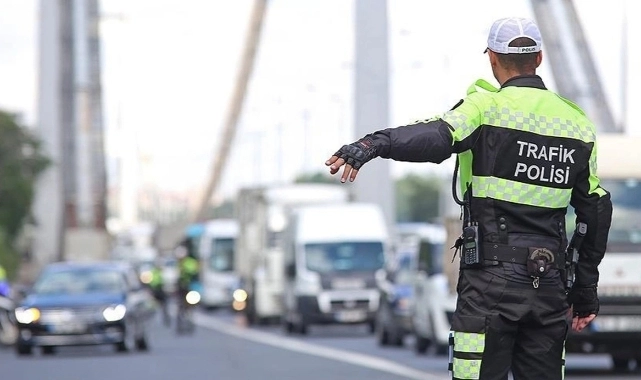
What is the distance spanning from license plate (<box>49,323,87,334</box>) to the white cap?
19.8 m

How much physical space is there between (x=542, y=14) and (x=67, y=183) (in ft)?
134

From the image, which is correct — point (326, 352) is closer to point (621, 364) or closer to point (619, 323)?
point (621, 364)

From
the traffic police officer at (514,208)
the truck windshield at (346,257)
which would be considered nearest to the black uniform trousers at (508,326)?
the traffic police officer at (514,208)

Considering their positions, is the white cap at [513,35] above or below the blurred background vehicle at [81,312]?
above

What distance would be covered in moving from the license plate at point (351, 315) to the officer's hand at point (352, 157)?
96.5 feet

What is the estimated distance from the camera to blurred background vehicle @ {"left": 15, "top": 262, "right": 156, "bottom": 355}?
26.2m

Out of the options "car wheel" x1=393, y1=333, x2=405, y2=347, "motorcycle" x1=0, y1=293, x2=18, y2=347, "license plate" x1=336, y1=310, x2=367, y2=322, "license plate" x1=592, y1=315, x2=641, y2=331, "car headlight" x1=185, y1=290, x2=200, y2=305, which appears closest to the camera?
"license plate" x1=592, y1=315, x2=641, y2=331

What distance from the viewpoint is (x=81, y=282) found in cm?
2744

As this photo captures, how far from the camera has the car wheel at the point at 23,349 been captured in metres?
26.9

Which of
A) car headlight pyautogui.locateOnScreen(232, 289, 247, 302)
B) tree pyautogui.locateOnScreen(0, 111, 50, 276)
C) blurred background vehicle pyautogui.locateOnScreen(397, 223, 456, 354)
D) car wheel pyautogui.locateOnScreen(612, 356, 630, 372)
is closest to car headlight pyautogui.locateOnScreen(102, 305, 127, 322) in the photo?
blurred background vehicle pyautogui.locateOnScreen(397, 223, 456, 354)

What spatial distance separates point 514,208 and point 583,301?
23.2 inches

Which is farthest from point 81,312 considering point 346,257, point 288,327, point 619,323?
point 288,327

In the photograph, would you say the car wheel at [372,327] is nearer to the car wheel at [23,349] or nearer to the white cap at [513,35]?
the car wheel at [23,349]

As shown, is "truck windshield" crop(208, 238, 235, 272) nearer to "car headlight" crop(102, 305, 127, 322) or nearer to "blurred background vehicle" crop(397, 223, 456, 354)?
"car headlight" crop(102, 305, 127, 322)
